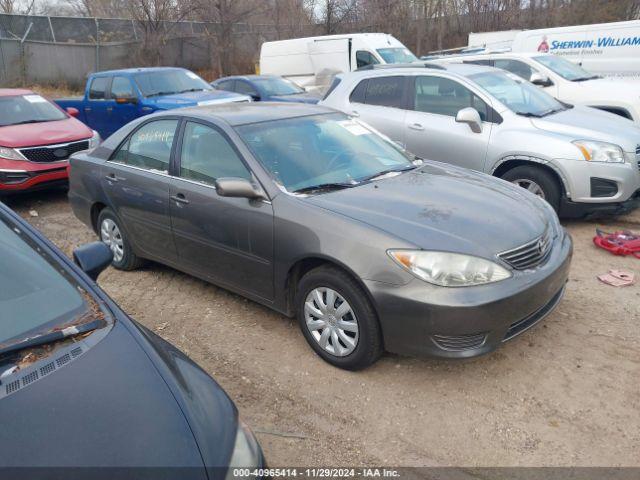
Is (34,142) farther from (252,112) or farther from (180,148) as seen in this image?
(252,112)

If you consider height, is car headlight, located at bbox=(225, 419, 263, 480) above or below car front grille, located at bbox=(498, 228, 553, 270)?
below

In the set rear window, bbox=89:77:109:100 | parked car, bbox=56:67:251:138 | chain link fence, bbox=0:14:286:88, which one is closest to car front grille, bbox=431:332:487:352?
parked car, bbox=56:67:251:138

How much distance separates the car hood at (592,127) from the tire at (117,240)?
4.50m

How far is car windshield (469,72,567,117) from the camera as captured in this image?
638 cm

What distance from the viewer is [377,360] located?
346 centimetres

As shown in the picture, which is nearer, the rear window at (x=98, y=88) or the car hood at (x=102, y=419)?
the car hood at (x=102, y=419)

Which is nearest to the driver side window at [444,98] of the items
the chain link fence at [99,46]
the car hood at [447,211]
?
the car hood at [447,211]

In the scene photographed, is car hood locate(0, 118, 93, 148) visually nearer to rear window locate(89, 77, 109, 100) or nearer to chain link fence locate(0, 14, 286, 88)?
rear window locate(89, 77, 109, 100)

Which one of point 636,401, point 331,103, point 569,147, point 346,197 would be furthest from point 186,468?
point 331,103

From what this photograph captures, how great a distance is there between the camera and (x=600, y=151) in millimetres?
5652

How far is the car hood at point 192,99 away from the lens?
31.8 ft

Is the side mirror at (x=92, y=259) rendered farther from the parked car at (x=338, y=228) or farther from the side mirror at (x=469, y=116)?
the side mirror at (x=469, y=116)

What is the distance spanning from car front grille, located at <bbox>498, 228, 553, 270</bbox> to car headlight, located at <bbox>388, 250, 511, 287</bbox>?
0.60 feet

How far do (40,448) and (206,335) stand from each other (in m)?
2.37
